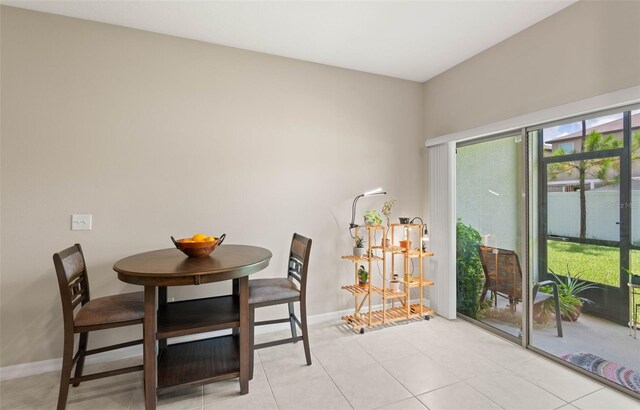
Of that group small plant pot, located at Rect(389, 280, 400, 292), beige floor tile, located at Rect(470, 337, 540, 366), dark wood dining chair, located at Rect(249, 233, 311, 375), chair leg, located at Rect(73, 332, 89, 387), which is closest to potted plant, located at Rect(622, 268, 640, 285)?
beige floor tile, located at Rect(470, 337, 540, 366)

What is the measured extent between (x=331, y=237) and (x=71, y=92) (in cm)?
254

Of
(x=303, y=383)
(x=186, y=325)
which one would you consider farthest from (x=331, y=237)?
(x=186, y=325)

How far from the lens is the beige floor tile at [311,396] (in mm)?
1906

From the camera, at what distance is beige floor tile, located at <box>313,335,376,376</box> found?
2.33m

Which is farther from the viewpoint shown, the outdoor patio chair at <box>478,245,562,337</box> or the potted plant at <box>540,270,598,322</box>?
the outdoor patio chair at <box>478,245,562,337</box>

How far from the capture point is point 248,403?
1938 millimetres

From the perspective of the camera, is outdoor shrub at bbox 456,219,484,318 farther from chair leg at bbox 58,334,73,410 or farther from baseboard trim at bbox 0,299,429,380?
chair leg at bbox 58,334,73,410

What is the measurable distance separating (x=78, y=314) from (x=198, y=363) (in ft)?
2.64

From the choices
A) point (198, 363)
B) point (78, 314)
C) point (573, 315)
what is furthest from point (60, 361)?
point (573, 315)

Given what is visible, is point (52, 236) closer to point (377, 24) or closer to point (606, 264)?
point (377, 24)

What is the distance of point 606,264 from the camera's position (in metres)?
2.15

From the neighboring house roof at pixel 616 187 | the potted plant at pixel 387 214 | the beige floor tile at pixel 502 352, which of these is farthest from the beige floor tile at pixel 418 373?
the neighboring house roof at pixel 616 187

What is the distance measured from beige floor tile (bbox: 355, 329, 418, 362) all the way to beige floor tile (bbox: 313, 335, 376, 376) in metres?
0.07

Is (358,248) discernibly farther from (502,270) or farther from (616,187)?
(616,187)
